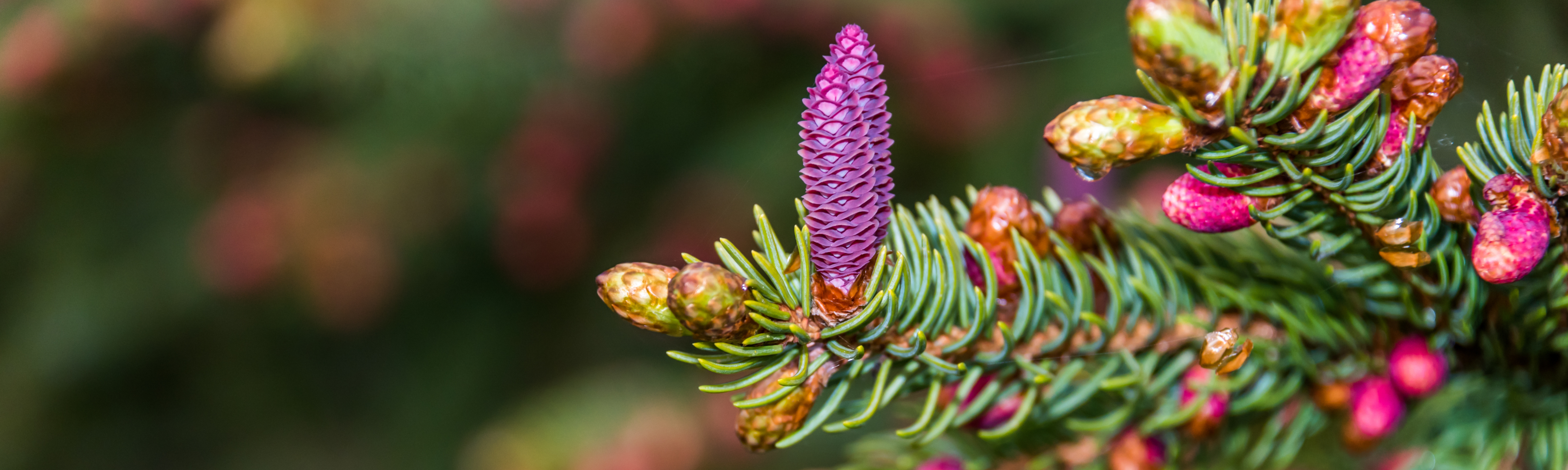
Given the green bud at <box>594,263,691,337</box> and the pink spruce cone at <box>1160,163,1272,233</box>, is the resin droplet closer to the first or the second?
the pink spruce cone at <box>1160,163,1272,233</box>

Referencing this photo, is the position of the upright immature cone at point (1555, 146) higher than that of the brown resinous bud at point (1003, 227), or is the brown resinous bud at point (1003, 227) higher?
the upright immature cone at point (1555, 146)

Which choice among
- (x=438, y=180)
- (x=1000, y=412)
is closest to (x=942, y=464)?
(x=1000, y=412)

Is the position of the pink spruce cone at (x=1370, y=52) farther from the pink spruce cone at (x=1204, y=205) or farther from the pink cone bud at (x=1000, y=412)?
the pink cone bud at (x=1000, y=412)

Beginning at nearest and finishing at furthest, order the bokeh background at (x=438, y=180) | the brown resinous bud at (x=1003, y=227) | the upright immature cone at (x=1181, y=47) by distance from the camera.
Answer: the upright immature cone at (x=1181, y=47) → the brown resinous bud at (x=1003, y=227) → the bokeh background at (x=438, y=180)

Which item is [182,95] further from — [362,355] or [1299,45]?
[1299,45]

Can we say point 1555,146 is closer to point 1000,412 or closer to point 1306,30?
point 1306,30

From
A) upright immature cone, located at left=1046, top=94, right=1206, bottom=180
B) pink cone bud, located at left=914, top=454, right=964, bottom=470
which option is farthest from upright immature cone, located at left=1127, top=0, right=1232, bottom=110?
pink cone bud, located at left=914, top=454, right=964, bottom=470

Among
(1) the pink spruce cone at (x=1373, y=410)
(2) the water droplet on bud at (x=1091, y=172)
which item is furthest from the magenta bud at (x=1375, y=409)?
(2) the water droplet on bud at (x=1091, y=172)
